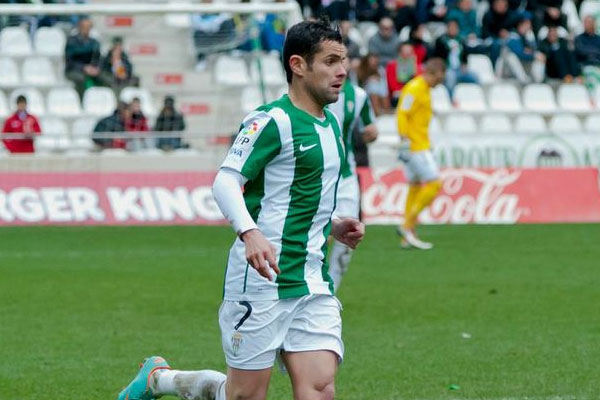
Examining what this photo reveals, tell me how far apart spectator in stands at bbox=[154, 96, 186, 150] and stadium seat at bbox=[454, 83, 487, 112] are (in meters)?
6.45

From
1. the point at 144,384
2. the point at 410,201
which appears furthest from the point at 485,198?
the point at 144,384

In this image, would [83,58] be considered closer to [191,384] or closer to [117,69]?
[117,69]

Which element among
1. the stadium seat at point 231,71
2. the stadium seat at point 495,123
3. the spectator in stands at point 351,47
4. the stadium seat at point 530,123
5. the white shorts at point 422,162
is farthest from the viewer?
the stadium seat at point 530,123

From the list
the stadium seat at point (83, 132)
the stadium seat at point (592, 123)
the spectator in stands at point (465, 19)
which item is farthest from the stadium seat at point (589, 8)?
the stadium seat at point (83, 132)

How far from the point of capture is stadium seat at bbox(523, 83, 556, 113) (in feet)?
88.7

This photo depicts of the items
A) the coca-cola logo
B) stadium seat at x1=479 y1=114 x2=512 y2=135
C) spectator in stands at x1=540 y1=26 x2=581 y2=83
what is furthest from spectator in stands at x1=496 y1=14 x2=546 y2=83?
the coca-cola logo

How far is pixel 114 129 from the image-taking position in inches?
874

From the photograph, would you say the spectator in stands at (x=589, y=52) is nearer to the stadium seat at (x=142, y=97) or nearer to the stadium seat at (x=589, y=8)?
the stadium seat at (x=589, y=8)

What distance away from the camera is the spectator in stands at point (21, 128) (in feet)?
71.3

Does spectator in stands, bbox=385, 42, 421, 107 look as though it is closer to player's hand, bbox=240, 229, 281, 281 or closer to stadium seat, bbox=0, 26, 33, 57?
stadium seat, bbox=0, 26, 33, 57

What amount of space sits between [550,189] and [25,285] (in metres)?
10.5

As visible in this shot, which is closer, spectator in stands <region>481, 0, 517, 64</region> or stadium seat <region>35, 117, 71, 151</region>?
stadium seat <region>35, 117, 71, 151</region>

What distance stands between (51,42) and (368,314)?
12880 millimetres

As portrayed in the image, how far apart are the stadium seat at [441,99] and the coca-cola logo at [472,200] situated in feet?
14.1
